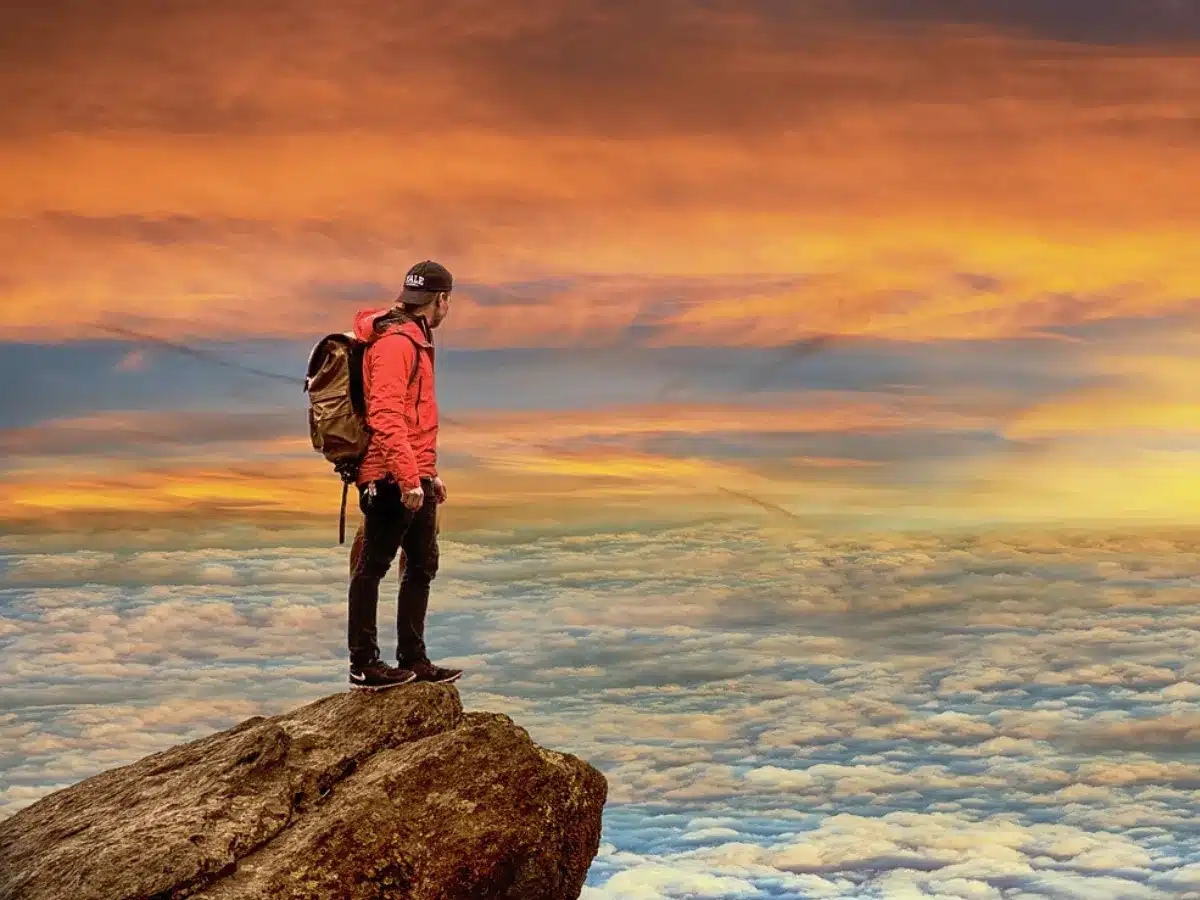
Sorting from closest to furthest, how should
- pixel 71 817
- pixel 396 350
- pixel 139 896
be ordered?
1. pixel 139 896
2. pixel 396 350
3. pixel 71 817

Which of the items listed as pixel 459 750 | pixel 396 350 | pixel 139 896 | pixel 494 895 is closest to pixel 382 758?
pixel 459 750

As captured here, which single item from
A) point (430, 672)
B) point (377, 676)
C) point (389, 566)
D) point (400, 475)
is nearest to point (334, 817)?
point (377, 676)

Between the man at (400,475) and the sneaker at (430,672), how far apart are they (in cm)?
3

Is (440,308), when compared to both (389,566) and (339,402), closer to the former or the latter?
(339,402)

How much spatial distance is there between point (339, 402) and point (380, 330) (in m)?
0.68

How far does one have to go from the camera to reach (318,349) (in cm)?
→ 1234

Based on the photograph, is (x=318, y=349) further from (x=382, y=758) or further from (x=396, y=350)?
(x=382, y=758)

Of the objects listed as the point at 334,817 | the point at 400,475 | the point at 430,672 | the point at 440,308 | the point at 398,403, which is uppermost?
the point at 440,308

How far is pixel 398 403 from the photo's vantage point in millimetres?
11914

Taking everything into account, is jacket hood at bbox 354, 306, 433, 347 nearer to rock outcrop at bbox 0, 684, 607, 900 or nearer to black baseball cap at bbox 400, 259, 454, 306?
black baseball cap at bbox 400, 259, 454, 306

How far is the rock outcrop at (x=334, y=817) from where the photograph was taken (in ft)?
37.6

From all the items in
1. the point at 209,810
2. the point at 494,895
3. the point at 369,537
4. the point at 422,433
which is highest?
the point at 422,433

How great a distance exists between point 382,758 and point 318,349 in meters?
3.47

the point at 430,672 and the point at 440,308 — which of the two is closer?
the point at 440,308
